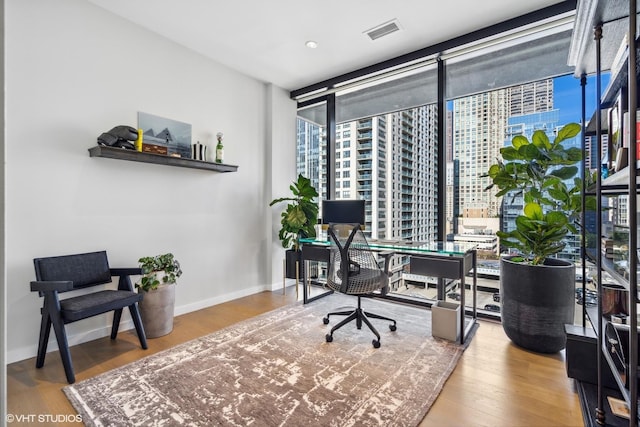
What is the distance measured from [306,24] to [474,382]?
11.0 ft

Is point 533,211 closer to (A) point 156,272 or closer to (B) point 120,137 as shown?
(A) point 156,272

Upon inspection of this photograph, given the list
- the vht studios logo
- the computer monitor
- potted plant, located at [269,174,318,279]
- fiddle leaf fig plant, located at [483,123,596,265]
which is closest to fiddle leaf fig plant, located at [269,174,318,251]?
potted plant, located at [269,174,318,279]

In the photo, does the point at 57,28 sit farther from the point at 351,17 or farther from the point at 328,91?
the point at 328,91

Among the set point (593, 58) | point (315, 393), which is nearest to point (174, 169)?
point (315, 393)

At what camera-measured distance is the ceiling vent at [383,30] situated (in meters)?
2.89

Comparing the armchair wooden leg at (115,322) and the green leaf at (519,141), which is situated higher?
the green leaf at (519,141)

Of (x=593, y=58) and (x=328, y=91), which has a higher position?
(x=328, y=91)

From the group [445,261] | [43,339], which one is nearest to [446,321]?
[445,261]

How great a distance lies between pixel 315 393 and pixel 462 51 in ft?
11.3

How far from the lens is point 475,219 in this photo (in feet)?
10.7

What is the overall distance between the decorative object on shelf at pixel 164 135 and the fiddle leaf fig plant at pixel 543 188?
3179 millimetres

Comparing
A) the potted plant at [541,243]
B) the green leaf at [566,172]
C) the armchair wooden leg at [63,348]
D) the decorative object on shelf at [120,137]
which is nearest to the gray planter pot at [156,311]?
the armchair wooden leg at [63,348]

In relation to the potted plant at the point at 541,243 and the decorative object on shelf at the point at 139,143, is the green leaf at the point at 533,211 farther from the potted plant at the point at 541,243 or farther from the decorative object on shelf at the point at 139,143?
the decorative object on shelf at the point at 139,143

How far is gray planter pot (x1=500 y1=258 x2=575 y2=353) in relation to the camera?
89.7 inches
